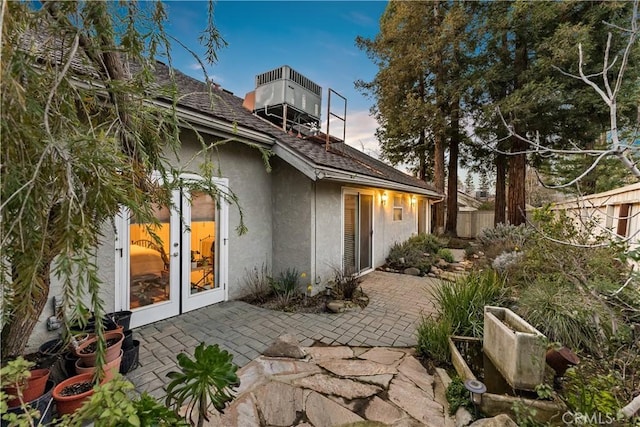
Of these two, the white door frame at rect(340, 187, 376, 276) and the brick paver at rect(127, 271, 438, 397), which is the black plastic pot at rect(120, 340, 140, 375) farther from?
the white door frame at rect(340, 187, 376, 276)

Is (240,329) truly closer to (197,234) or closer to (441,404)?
(197,234)

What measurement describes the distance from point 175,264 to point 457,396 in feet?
13.7

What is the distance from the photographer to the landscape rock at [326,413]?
2262 millimetres

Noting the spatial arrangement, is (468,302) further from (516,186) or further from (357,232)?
(516,186)

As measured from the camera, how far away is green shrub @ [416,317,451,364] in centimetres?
325

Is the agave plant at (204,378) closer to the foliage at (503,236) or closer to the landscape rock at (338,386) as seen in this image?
the landscape rock at (338,386)

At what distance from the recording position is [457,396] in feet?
8.25

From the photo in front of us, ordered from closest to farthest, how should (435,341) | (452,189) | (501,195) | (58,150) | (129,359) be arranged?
(58,150) < (129,359) < (435,341) < (501,195) < (452,189)

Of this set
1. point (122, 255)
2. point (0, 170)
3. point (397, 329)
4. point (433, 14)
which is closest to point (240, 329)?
point (122, 255)

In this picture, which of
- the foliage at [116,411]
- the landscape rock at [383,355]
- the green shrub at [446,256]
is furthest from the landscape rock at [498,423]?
the green shrub at [446,256]

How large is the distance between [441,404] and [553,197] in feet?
85.3

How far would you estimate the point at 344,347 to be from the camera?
11.7ft

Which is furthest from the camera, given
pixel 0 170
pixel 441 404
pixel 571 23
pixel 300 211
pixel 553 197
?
pixel 553 197

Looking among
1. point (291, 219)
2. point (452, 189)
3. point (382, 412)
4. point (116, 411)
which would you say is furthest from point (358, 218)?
point (452, 189)
